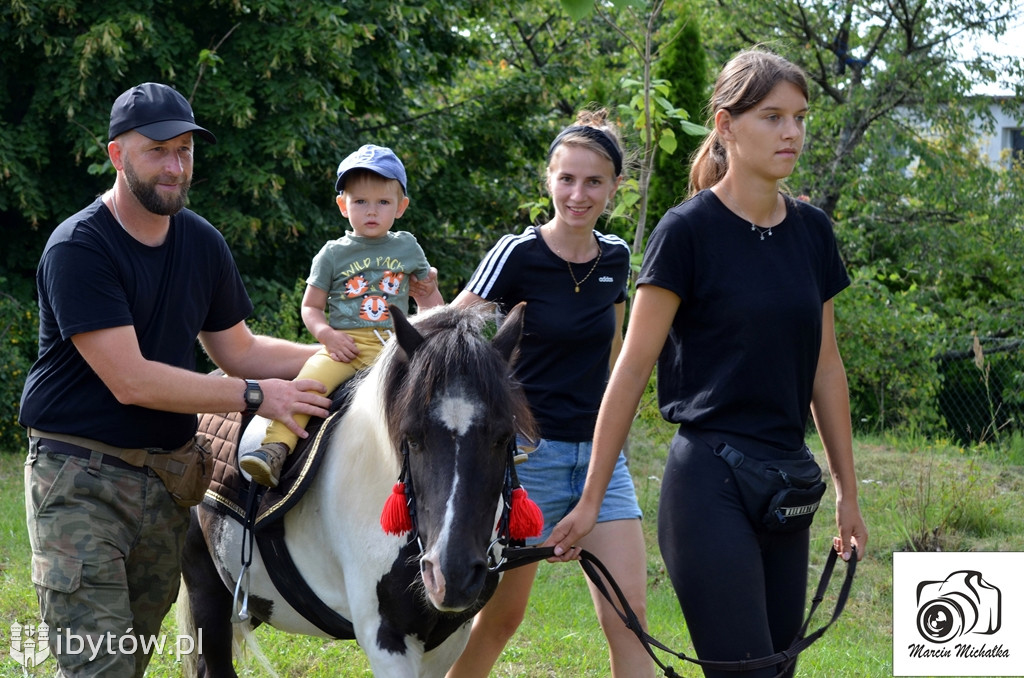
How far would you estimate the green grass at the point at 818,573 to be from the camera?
5.09 m

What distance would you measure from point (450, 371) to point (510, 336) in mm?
287

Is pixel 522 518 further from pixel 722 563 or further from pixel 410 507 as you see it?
Answer: pixel 722 563

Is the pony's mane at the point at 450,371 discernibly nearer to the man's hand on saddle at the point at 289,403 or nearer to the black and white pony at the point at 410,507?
the black and white pony at the point at 410,507

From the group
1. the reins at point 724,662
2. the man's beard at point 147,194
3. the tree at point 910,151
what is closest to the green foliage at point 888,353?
the tree at point 910,151

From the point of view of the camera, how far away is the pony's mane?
2.64 m

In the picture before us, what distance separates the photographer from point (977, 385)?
40.4 feet

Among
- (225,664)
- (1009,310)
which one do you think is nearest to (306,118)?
(225,664)

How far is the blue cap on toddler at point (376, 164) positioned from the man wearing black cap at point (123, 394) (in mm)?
668

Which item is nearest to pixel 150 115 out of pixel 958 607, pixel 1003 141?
pixel 958 607

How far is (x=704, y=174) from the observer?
302 centimetres

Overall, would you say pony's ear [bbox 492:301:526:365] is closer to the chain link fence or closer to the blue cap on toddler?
the blue cap on toddler

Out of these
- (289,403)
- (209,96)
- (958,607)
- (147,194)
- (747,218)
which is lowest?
(958,607)

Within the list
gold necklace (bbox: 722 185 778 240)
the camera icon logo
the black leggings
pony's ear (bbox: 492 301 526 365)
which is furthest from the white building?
pony's ear (bbox: 492 301 526 365)

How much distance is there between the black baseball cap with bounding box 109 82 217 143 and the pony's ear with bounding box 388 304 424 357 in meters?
0.99
